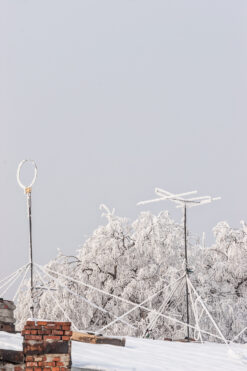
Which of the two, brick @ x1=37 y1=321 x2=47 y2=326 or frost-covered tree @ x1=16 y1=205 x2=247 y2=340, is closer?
brick @ x1=37 y1=321 x2=47 y2=326

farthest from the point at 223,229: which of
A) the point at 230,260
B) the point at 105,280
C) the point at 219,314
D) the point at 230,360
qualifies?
the point at 230,360

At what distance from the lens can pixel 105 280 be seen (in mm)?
29422

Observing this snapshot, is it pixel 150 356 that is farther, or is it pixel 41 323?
pixel 150 356

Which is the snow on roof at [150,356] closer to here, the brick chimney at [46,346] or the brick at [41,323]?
the brick chimney at [46,346]

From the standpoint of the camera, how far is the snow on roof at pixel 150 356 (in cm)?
927

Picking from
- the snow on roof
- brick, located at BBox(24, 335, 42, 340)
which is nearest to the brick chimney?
brick, located at BBox(24, 335, 42, 340)

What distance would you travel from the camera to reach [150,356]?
429 inches

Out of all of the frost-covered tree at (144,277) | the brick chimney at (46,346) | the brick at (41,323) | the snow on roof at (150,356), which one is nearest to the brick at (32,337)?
the brick chimney at (46,346)

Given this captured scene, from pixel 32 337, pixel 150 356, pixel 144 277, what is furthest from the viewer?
pixel 144 277

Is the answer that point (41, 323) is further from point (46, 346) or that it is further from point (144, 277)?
point (144, 277)

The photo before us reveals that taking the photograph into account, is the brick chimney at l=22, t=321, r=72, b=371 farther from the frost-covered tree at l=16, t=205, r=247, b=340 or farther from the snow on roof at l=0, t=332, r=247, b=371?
the frost-covered tree at l=16, t=205, r=247, b=340

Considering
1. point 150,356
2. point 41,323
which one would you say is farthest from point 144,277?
point 41,323

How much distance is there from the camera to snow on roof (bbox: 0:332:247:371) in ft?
30.4

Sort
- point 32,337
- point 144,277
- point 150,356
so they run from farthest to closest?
1. point 144,277
2. point 150,356
3. point 32,337
